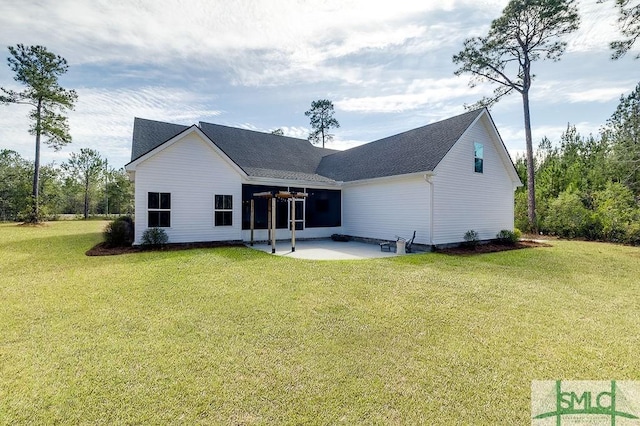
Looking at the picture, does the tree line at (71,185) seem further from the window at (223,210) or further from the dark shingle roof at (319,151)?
the window at (223,210)

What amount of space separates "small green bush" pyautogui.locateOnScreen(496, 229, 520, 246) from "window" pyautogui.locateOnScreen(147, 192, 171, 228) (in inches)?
581

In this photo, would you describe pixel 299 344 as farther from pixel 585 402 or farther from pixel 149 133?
pixel 149 133

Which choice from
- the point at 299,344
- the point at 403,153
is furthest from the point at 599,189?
the point at 299,344

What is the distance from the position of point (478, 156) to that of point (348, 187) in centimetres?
624

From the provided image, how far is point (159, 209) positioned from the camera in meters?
11.1

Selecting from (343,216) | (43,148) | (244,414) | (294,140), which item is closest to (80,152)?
(43,148)

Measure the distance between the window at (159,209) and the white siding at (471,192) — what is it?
1058 cm

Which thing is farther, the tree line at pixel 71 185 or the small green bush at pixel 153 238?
the tree line at pixel 71 185

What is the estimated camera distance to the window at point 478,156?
505 inches

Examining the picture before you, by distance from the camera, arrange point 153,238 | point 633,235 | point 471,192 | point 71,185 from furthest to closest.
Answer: point 71,185
point 633,235
point 471,192
point 153,238

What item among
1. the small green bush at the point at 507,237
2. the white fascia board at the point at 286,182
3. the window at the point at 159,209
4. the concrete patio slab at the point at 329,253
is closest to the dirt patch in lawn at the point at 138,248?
the window at the point at 159,209

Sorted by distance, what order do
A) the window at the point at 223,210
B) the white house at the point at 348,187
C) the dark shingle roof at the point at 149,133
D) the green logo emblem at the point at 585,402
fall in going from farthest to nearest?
the dark shingle roof at the point at 149,133 < the window at the point at 223,210 < the white house at the point at 348,187 < the green logo emblem at the point at 585,402

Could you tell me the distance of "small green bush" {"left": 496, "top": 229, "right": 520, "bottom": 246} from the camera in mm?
13227

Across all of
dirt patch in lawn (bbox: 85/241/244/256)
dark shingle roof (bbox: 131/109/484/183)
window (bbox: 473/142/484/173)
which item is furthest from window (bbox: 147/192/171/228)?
window (bbox: 473/142/484/173)
